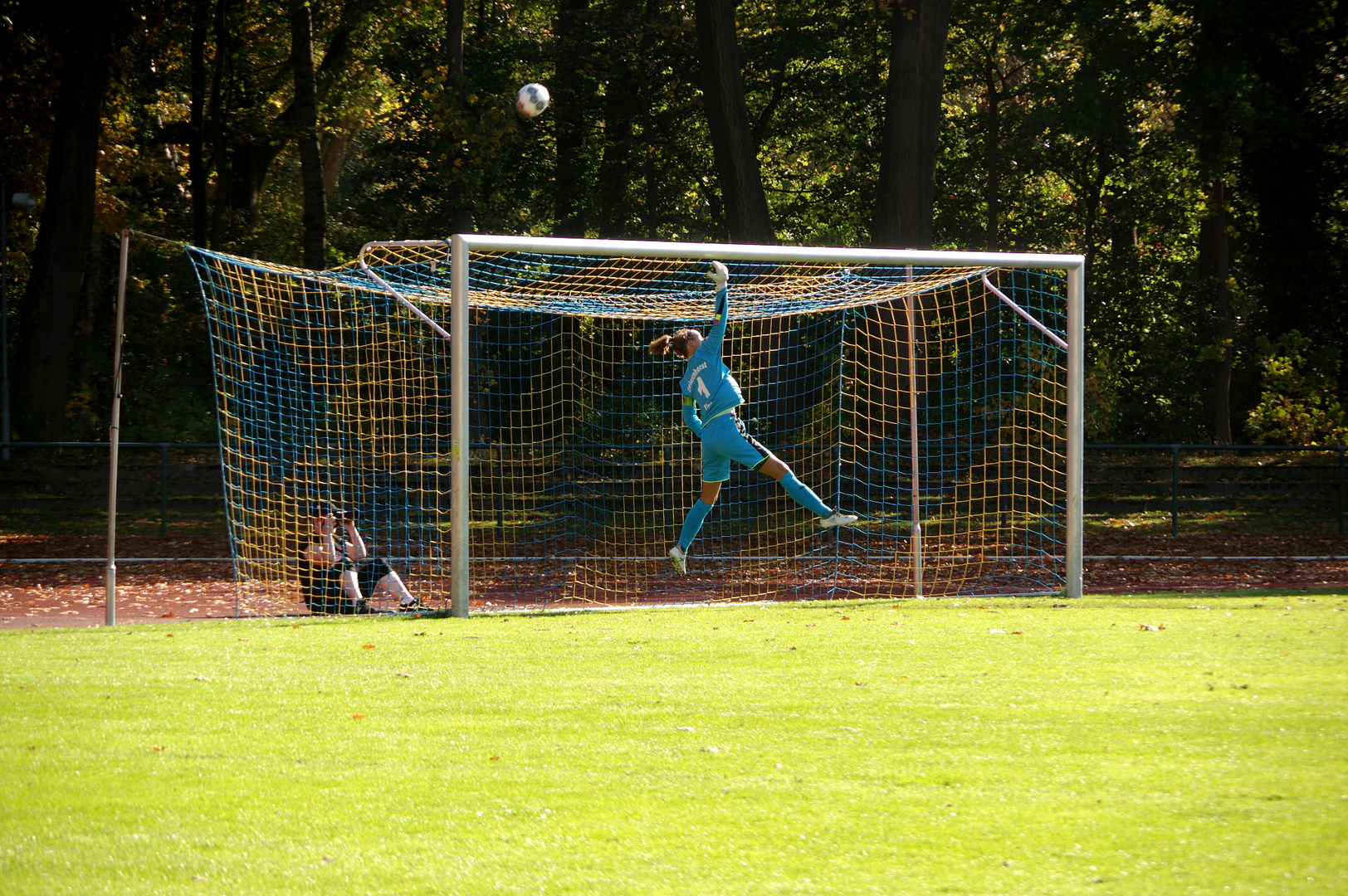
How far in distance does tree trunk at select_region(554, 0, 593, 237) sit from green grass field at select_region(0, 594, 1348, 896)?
17732 mm

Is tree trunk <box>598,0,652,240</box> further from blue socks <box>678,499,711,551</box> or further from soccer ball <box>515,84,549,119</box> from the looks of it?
blue socks <box>678,499,711,551</box>

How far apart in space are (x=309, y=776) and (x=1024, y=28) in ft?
69.1

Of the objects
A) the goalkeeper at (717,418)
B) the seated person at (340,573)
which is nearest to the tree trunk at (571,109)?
the goalkeeper at (717,418)

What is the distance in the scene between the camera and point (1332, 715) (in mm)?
4746

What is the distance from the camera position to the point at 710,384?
30.8 ft

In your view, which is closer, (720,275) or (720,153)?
(720,275)

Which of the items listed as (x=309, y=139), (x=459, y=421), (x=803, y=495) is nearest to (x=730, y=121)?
(x=309, y=139)

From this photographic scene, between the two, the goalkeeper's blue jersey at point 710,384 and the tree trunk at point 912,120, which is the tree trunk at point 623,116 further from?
the goalkeeper's blue jersey at point 710,384

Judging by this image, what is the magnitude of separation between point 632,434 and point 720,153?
4498 mm

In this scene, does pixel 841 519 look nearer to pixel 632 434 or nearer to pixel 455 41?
pixel 632 434

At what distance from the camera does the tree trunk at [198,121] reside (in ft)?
64.8

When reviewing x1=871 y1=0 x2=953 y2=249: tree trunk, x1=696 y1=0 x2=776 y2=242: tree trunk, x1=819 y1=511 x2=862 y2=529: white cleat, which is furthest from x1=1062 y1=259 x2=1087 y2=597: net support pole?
x1=696 y1=0 x2=776 y2=242: tree trunk

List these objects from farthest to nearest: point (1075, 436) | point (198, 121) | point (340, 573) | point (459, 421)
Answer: point (198, 121) → point (1075, 436) → point (340, 573) → point (459, 421)

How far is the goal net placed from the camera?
10.1m
